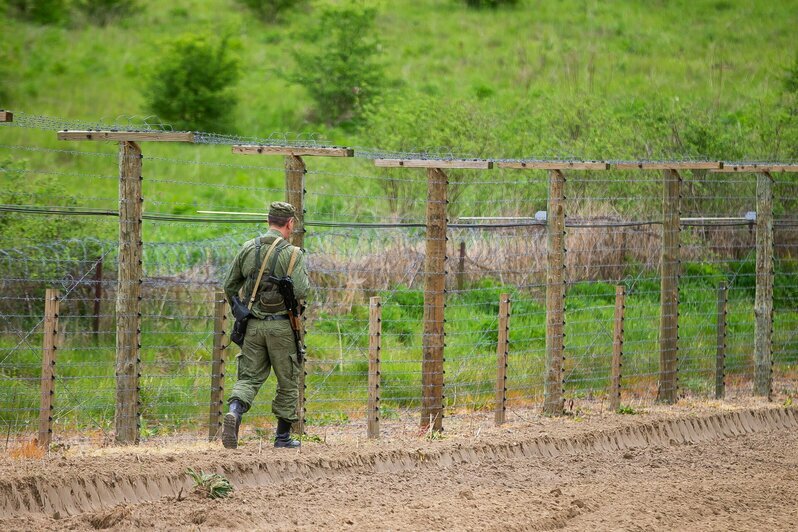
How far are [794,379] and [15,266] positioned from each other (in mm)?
11661

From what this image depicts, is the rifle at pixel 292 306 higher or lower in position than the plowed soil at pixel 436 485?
higher

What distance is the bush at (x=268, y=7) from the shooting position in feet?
137

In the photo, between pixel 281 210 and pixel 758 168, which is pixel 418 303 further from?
pixel 281 210

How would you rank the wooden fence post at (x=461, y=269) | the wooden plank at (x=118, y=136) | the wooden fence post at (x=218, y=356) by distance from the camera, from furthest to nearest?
the wooden fence post at (x=461, y=269), the wooden fence post at (x=218, y=356), the wooden plank at (x=118, y=136)

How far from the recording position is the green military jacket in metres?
8.76

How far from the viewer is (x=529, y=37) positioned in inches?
1587

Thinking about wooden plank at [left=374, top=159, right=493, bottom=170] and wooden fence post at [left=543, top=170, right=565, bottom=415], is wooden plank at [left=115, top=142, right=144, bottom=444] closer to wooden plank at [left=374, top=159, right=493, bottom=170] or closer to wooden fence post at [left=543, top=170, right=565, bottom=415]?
wooden plank at [left=374, top=159, right=493, bottom=170]

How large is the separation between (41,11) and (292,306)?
35.4m

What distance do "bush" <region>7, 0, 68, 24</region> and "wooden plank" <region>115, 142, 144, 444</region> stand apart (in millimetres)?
33518

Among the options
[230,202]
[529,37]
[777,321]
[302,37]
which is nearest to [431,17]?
[529,37]

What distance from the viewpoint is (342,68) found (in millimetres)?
30328

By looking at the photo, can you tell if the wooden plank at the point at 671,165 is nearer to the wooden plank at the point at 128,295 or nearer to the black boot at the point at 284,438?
the black boot at the point at 284,438

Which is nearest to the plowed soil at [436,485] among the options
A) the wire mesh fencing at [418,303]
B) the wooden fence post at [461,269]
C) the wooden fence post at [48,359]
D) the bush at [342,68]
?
the wooden fence post at [48,359]

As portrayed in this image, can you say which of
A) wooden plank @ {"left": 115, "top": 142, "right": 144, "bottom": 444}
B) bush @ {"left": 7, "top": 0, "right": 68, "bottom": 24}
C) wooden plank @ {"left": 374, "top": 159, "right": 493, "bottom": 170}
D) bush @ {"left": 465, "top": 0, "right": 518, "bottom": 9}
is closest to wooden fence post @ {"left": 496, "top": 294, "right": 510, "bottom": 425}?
wooden plank @ {"left": 374, "top": 159, "right": 493, "bottom": 170}
